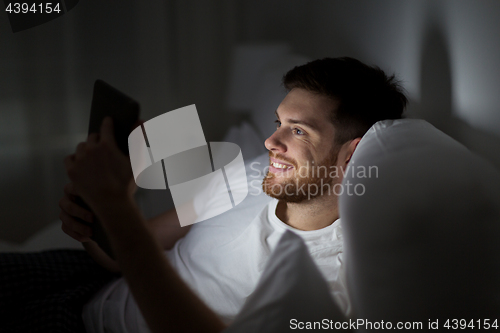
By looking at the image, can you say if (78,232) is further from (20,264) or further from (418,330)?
(418,330)

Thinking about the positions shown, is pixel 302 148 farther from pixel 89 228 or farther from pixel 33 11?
pixel 33 11

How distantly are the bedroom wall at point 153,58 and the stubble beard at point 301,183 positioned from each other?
0.71ft

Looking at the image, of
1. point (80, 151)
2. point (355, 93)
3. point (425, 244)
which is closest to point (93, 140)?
point (80, 151)

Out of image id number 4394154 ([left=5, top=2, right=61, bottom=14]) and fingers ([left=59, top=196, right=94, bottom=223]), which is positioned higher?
image id number 4394154 ([left=5, top=2, right=61, bottom=14])

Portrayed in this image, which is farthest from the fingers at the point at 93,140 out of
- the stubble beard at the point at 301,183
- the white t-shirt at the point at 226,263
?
the stubble beard at the point at 301,183

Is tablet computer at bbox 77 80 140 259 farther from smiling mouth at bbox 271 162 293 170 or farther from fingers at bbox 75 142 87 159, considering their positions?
smiling mouth at bbox 271 162 293 170

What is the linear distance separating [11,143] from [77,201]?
37 cm

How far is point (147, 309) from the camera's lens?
46 centimetres

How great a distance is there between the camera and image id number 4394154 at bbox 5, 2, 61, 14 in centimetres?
78

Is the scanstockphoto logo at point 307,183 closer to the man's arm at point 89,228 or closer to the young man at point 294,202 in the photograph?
the young man at point 294,202

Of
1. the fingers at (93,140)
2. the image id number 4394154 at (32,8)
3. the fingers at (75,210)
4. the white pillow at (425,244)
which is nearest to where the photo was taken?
the white pillow at (425,244)

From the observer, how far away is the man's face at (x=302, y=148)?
794mm

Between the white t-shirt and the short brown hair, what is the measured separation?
0.24 m

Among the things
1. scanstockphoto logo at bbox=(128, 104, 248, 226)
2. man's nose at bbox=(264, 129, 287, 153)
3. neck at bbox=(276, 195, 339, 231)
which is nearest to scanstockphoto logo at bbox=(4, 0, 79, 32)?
scanstockphoto logo at bbox=(128, 104, 248, 226)
